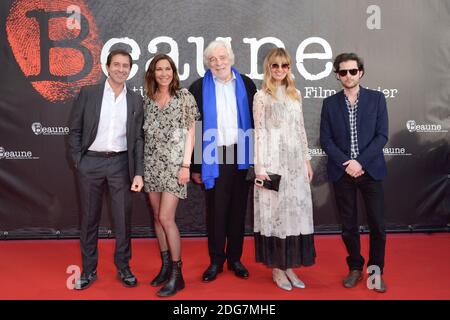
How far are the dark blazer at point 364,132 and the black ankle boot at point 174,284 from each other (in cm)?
133

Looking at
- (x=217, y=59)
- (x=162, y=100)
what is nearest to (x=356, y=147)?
(x=217, y=59)

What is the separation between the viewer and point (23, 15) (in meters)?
4.43

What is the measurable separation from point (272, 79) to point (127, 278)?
1.83 m

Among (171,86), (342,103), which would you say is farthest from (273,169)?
(171,86)

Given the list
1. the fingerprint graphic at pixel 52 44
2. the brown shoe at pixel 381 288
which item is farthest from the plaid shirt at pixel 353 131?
the fingerprint graphic at pixel 52 44

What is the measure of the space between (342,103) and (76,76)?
9.27 feet

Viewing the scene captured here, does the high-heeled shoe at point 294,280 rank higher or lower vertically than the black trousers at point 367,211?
lower

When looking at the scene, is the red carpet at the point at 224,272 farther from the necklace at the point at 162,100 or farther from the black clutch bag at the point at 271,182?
the necklace at the point at 162,100

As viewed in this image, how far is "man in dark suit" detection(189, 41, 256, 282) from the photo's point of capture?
320 cm

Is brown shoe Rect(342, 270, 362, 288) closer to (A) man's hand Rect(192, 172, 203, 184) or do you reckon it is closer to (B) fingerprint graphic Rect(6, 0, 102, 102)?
(A) man's hand Rect(192, 172, 203, 184)

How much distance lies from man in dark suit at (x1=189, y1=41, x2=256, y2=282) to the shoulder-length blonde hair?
30 cm

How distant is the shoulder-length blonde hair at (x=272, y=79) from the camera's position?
Answer: 116 inches

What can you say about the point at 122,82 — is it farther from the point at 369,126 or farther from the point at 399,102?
the point at 399,102

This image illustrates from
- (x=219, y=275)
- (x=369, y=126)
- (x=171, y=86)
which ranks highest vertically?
(x=171, y=86)
